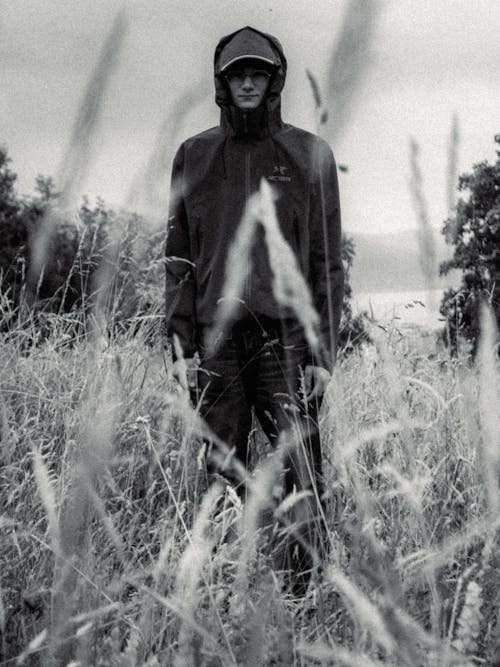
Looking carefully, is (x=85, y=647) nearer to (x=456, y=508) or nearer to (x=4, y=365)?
(x=456, y=508)

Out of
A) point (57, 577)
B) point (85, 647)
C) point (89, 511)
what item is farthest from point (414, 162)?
point (89, 511)

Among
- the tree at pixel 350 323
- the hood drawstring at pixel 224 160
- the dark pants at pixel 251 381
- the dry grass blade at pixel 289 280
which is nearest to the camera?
the dry grass blade at pixel 289 280

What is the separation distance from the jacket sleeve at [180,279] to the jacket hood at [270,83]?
22 cm

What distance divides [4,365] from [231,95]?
1.68m

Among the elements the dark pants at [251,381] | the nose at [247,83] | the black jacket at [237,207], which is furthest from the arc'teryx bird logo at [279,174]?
the dark pants at [251,381]

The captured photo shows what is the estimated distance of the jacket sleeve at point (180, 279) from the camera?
8.52 feet

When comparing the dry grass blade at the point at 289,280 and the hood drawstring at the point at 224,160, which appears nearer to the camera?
the dry grass blade at the point at 289,280

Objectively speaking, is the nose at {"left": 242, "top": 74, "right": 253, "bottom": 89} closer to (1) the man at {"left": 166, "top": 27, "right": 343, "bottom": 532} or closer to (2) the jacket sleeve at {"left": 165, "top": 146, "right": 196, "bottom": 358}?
(1) the man at {"left": 166, "top": 27, "right": 343, "bottom": 532}

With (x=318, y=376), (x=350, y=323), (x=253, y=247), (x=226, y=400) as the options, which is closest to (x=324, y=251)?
(x=253, y=247)

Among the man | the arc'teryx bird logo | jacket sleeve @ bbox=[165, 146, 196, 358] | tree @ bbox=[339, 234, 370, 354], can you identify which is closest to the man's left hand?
the man

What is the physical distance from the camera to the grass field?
95cm

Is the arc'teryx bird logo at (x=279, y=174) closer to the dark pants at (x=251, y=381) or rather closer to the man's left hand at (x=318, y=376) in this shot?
the dark pants at (x=251, y=381)

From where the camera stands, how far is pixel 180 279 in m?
2.64

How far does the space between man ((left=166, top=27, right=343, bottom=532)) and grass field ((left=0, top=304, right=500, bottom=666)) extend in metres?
0.21
